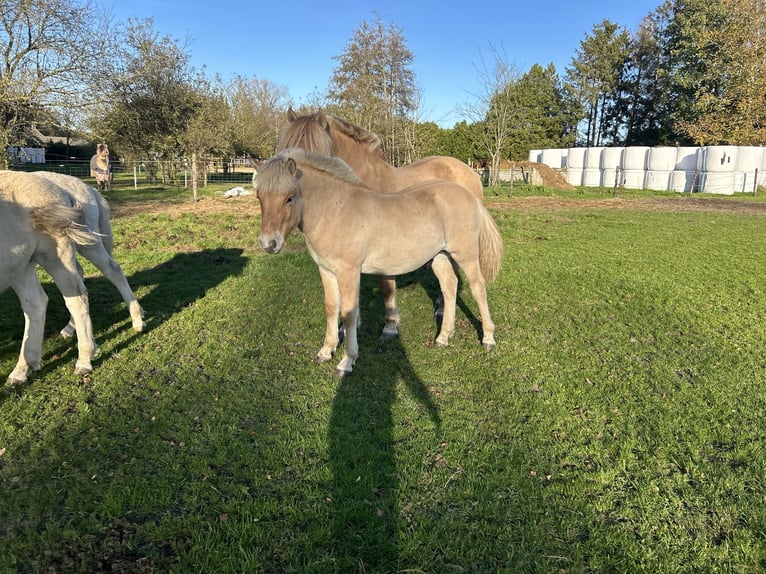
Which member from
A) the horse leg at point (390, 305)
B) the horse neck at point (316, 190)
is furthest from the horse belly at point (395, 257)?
the horse leg at point (390, 305)

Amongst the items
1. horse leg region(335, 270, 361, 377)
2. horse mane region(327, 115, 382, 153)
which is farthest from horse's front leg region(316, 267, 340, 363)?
horse mane region(327, 115, 382, 153)

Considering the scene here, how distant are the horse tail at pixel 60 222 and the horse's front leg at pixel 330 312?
86.1 inches

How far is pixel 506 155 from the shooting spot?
4131 cm

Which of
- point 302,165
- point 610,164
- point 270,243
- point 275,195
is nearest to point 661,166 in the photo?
point 610,164

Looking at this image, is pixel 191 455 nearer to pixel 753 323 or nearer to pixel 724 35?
pixel 753 323

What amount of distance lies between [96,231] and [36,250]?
1047mm

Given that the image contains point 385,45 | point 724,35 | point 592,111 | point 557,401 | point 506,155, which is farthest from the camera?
point 592,111

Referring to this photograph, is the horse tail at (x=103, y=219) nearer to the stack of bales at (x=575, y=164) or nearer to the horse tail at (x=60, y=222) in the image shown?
the horse tail at (x=60, y=222)

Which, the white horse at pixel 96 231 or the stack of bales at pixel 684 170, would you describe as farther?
the stack of bales at pixel 684 170

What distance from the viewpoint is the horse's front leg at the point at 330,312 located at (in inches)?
180

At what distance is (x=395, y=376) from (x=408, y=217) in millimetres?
1594

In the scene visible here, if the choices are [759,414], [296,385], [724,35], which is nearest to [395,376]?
[296,385]

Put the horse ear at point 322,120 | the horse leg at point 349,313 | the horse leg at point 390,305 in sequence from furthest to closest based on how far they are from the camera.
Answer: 1. the horse leg at point 390,305
2. the horse ear at point 322,120
3. the horse leg at point 349,313

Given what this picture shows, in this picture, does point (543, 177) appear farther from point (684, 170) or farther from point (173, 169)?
point (173, 169)
